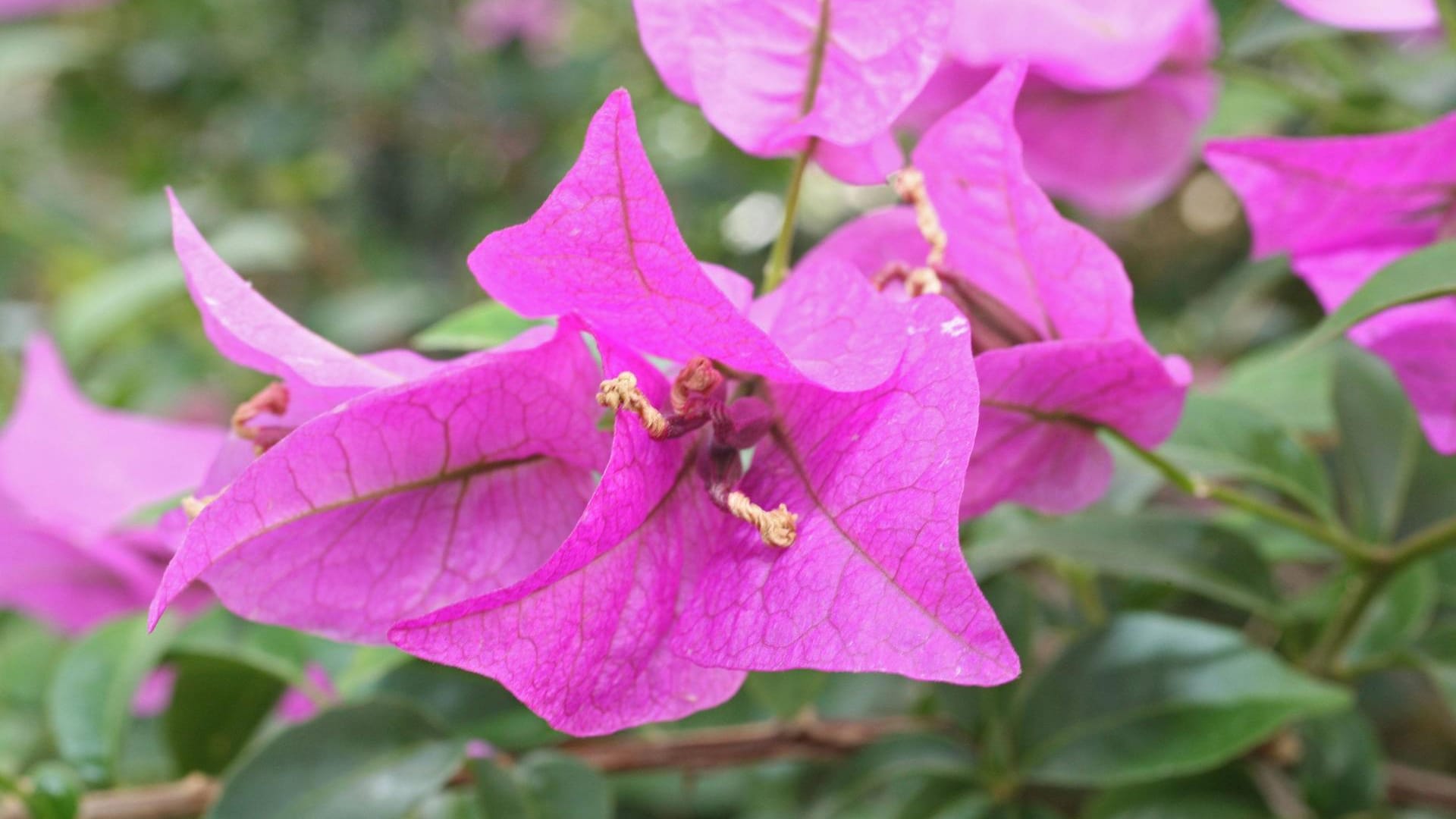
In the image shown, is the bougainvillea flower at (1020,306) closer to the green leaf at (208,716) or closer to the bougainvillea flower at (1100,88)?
the bougainvillea flower at (1100,88)

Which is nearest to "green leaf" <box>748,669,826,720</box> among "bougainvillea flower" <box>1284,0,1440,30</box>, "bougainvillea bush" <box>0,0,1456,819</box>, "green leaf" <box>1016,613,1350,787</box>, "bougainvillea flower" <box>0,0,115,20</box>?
"bougainvillea bush" <box>0,0,1456,819</box>

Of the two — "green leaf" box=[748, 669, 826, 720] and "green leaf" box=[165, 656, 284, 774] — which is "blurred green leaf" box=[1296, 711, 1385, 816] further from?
"green leaf" box=[165, 656, 284, 774]

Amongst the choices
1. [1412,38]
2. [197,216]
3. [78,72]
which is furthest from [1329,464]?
[78,72]

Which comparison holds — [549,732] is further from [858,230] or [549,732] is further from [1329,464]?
[1329,464]

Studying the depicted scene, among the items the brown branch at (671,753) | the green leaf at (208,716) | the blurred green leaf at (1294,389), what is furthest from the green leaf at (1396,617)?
the green leaf at (208,716)

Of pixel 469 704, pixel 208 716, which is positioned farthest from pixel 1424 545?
pixel 208 716

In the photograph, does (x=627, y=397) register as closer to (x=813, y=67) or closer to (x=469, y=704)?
(x=813, y=67)
